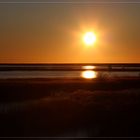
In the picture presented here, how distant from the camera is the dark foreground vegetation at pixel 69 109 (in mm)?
2350

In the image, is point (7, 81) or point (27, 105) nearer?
point (27, 105)

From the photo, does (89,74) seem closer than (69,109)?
No

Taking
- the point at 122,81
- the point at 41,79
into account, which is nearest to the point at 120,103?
the point at 122,81

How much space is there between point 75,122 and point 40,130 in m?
0.28

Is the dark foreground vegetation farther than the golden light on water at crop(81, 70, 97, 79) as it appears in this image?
No

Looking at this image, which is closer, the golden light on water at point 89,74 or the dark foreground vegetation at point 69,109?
the dark foreground vegetation at point 69,109

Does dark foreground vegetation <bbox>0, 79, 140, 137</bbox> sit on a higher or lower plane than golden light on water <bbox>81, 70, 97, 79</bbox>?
lower

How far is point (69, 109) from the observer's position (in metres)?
2.86

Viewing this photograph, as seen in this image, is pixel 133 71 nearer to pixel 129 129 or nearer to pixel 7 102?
pixel 7 102

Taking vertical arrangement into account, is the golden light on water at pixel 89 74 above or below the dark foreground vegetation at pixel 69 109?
above

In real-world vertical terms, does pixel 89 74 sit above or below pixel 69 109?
above

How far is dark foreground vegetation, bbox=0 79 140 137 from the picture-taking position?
92.5 inches

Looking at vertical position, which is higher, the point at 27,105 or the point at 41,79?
the point at 41,79

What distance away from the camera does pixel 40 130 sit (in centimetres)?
235
